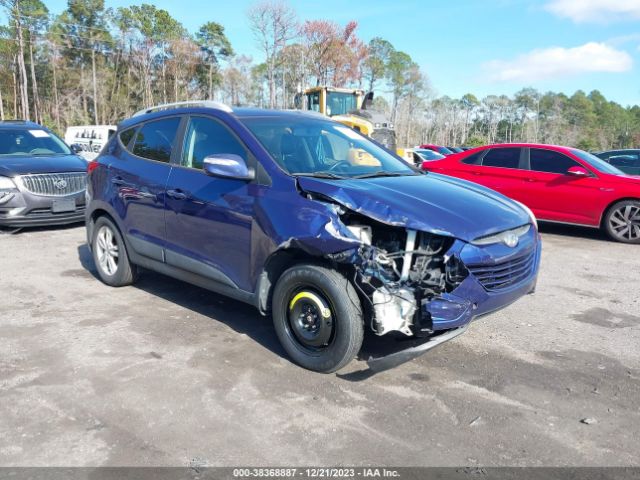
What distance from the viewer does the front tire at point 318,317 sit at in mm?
3416

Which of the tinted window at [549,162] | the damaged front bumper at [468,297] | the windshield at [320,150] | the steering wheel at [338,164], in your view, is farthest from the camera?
the tinted window at [549,162]

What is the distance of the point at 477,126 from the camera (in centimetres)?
10081

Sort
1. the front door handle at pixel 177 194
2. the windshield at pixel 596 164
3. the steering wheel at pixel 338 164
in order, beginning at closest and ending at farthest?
1. the steering wheel at pixel 338 164
2. the front door handle at pixel 177 194
3. the windshield at pixel 596 164

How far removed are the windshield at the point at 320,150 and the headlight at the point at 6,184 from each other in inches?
228

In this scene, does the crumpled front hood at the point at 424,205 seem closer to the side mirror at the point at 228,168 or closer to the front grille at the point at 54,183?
the side mirror at the point at 228,168

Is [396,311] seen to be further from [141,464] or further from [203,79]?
[203,79]

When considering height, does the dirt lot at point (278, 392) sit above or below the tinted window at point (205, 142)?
below

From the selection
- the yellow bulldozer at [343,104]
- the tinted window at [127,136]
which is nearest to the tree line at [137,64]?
the yellow bulldozer at [343,104]

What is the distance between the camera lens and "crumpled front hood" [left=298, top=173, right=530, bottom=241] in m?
3.40

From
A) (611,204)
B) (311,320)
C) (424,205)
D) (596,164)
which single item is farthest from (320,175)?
(596,164)

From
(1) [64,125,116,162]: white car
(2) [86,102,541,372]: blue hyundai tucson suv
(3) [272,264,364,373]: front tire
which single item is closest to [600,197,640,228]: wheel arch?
(2) [86,102,541,372]: blue hyundai tucson suv

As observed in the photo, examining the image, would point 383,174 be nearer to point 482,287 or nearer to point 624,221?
point 482,287

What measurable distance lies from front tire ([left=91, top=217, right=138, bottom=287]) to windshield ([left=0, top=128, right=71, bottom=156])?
4710 millimetres

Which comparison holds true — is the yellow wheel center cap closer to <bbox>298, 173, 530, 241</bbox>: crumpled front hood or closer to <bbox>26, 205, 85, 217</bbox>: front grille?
<bbox>298, 173, 530, 241</bbox>: crumpled front hood
